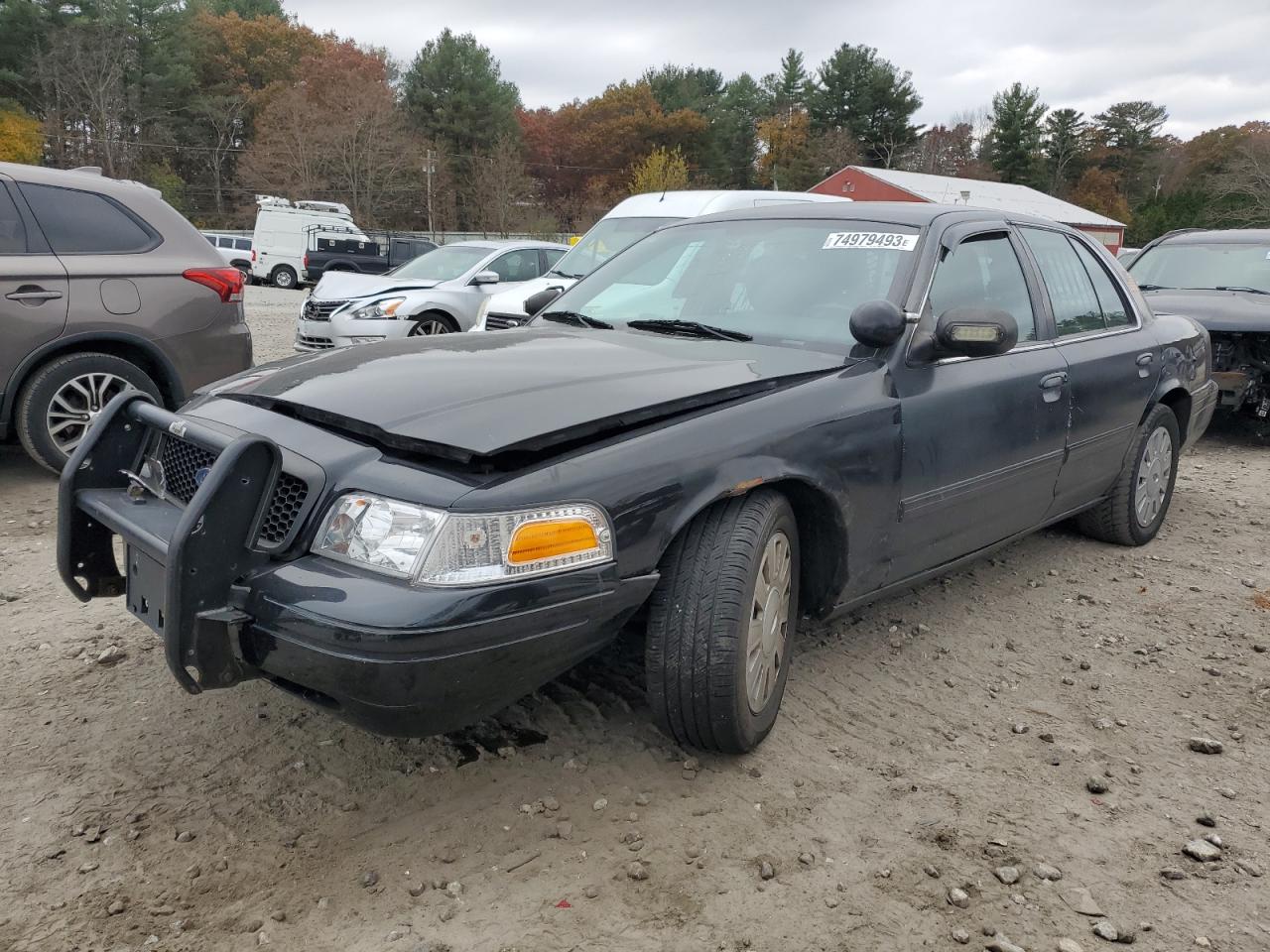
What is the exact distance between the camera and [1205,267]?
350 inches

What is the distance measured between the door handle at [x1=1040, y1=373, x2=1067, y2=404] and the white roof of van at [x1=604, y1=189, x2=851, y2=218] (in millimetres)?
6172

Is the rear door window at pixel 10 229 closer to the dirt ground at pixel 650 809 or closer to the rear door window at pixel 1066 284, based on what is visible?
the dirt ground at pixel 650 809

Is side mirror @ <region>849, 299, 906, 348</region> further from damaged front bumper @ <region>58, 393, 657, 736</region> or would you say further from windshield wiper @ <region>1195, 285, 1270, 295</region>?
windshield wiper @ <region>1195, 285, 1270, 295</region>

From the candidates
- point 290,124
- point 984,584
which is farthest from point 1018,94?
point 984,584

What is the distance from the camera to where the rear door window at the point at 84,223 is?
5602mm

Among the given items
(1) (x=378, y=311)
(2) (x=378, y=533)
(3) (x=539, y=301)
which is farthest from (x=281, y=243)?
(2) (x=378, y=533)

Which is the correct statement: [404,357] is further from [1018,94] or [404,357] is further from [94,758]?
[1018,94]

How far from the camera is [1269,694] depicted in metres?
3.50

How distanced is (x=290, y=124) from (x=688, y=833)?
55.8 metres

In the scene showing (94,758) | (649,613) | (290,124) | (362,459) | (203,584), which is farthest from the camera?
(290,124)

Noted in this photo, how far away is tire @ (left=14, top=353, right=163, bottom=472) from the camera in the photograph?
17.9 feet

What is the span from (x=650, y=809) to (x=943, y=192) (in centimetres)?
5049

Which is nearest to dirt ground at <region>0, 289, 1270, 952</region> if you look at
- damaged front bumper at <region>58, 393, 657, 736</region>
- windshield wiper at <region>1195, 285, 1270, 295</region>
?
damaged front bumper at <region>58, 393, 657, 736</region>

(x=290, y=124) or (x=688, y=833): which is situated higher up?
(x=290, y=124)
